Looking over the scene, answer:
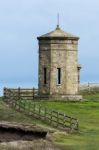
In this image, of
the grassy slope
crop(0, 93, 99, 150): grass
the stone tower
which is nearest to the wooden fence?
the stone tower

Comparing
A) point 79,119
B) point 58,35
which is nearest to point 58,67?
point 58,35

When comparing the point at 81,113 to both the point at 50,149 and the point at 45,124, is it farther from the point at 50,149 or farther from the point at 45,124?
the point at 50,149

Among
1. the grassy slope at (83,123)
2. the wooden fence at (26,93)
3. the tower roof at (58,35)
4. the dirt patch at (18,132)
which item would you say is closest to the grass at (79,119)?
the grassy slope at (83,123)

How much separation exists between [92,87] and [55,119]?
27.6 meters

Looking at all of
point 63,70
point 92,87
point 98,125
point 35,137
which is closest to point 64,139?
point 35,137

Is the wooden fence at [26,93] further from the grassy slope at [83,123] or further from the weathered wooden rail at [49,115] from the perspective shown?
the weathered wooden rail at [49,115]

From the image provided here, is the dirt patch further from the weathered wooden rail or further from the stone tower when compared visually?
the stone tower

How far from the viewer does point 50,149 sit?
39.0 metres

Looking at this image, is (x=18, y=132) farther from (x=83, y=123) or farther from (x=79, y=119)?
(x=79, y=119)

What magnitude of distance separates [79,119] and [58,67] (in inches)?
523

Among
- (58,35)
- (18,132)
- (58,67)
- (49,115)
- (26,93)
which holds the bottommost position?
(18,132)

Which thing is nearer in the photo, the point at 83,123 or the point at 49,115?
the point at 49,115

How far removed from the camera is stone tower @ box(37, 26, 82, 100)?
67.2 metres

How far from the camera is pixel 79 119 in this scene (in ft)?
179
